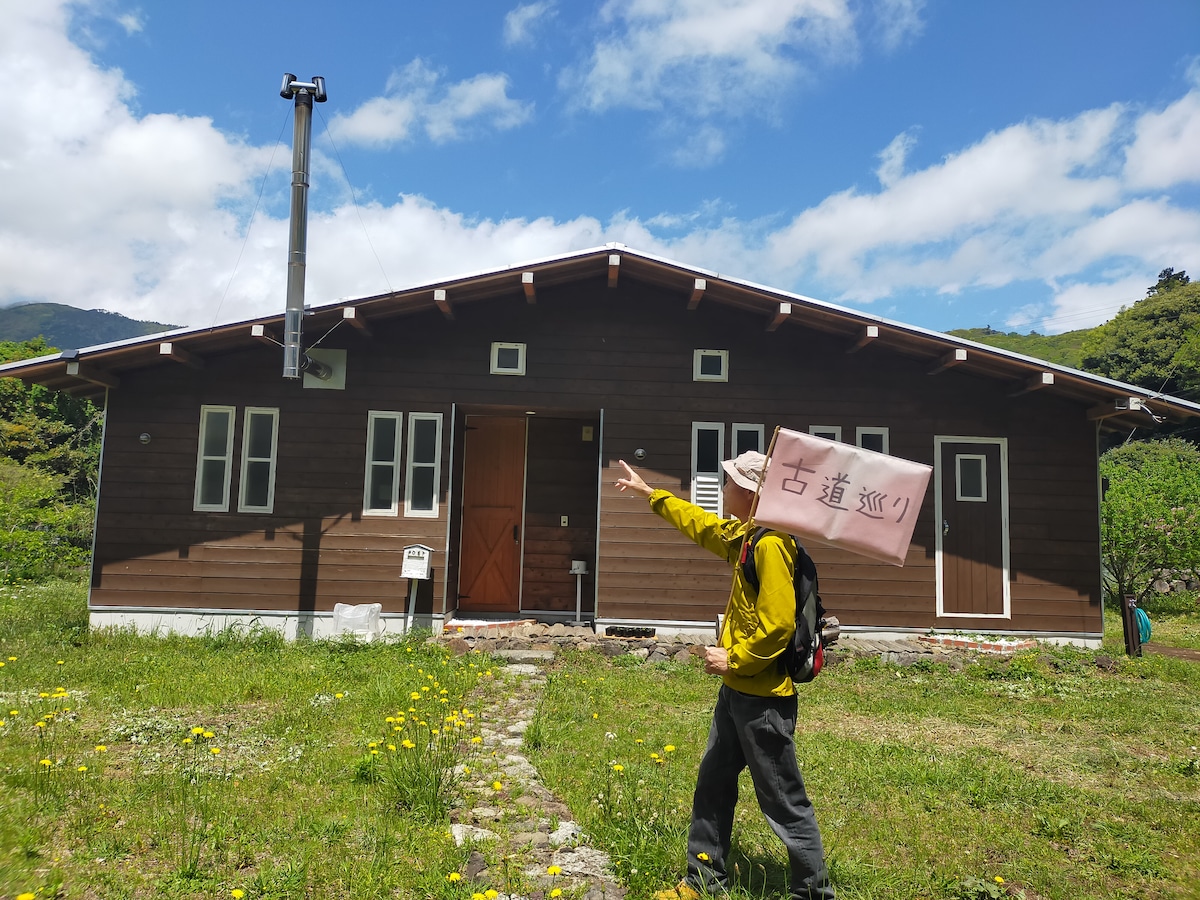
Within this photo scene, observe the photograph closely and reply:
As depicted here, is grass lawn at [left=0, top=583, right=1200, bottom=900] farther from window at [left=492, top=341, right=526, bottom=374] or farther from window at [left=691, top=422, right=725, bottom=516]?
window at [left=492, top=341, right=526, bottom=374]

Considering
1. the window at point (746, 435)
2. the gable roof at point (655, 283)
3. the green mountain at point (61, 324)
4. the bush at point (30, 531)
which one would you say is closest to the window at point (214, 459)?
the gable roof at point (655, 283)

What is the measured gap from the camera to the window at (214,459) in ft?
30.6

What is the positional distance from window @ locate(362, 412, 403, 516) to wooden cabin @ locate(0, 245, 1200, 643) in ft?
0.08

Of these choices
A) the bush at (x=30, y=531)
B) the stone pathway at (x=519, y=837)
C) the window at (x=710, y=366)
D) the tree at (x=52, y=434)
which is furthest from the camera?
the tree at (x=52, y=434)

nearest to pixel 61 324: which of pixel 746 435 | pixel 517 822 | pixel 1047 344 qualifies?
pixel 1047 344

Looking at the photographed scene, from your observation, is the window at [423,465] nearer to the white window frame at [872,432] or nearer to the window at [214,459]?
the window at [214,459]

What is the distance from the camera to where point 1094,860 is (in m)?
3.71

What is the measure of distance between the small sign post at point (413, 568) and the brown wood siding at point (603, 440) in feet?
0.76

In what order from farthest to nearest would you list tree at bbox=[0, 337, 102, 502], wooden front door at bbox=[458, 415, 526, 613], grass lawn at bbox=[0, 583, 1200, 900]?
tree at bbox=[0, 337, 102, 502], wooden front door at bbox=[458, 415, 526, 613], grass lawn at bbox=[0, 583, 1200, 900]

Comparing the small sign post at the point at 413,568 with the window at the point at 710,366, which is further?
the window at the point at 710,366

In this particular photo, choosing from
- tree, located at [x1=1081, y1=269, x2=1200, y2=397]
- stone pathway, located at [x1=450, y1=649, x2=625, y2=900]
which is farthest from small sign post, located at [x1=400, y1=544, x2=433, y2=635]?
tree, located at [x1=1081, y1=269, x2=1200, y2=397]

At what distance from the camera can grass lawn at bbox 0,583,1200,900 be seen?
Result: 334 centimetres

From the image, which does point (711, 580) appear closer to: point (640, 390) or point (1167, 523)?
point (640, 390)

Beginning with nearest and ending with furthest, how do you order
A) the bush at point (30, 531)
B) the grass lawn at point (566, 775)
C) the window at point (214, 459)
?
1. the grass lawn at point (566, 775)
2. the window at point (214, 459)
3. the bush at point (30, 531)
